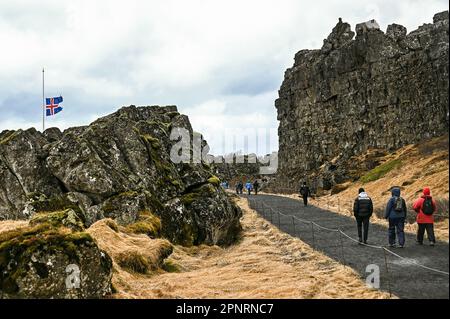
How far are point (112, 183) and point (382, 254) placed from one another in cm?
1136

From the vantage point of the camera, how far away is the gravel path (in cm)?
675

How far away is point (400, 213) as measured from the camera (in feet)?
47.5

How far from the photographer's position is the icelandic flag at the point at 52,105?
29672 mm

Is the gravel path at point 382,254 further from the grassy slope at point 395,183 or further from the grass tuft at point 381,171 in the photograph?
the grass tuft at point 381,171

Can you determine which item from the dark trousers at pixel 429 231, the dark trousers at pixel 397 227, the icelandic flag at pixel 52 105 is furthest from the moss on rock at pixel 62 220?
the icelandic flag at pixel 52 105

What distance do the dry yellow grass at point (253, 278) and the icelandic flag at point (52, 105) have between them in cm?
1729

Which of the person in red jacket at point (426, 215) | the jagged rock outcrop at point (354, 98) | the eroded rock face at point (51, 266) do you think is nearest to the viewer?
the eroded rock face at point (51, 266)

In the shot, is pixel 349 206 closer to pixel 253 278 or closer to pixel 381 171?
pixel 381 171

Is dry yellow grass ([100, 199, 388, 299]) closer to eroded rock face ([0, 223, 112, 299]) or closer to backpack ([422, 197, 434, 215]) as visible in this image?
eroded rock face ([0, 223, 112, 299])

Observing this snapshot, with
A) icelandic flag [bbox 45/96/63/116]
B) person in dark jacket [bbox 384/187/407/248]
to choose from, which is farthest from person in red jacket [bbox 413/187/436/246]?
icelandic flag [bbox 45/96/63/116]

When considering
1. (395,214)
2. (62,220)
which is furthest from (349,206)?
(62,220)

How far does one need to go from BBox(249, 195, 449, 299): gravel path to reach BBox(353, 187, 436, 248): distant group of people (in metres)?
0.45

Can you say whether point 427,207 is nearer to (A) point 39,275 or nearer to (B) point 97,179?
(A) point 39,275
